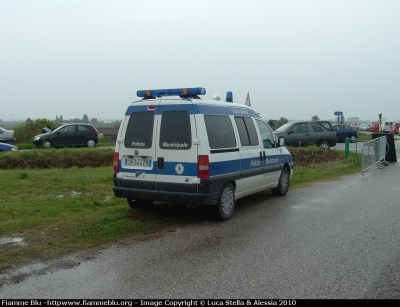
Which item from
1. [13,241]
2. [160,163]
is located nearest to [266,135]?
[160,163]

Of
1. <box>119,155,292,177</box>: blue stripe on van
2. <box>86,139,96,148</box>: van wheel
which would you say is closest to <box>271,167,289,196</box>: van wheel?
<box>119,155,292,177</box>: blue stripe on van

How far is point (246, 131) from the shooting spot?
28.1 ft

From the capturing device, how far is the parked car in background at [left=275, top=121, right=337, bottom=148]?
20.5 m

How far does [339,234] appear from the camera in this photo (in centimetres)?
670

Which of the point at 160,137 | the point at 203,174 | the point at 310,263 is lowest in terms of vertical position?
the point at 310,263

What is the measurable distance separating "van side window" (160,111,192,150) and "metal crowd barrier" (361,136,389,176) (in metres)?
9.34

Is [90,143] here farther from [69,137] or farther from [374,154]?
[374,154]

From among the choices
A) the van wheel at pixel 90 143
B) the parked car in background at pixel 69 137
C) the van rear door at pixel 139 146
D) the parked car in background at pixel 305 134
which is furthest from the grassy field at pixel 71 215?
the van wheel at pixel 90 143

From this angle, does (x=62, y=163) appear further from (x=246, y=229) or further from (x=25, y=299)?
(x=25, y=299)

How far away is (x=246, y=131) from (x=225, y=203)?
1652 millimetres

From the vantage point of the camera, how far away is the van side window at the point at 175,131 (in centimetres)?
717

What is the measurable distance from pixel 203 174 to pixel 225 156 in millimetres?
714

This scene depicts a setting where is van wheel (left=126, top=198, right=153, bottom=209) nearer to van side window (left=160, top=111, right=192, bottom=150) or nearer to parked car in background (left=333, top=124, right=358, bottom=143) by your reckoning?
van side window (left=160, top=111, right=192, bottom=150)

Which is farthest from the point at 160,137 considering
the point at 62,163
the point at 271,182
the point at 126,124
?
the point at 62,163
